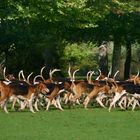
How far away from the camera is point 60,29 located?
33.4 meters

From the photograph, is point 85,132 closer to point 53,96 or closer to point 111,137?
point 111,137

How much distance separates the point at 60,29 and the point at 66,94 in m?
10.0

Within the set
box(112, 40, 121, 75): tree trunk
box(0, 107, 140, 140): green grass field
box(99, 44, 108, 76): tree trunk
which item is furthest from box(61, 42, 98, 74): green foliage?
box(0, 107, 140, 140): green grass field

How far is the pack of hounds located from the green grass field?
67cm

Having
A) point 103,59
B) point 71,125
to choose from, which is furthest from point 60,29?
point 71,125

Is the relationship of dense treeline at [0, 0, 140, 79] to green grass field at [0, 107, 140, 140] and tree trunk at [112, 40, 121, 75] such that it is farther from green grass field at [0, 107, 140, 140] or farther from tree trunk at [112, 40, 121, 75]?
green grass field at [0, 107, 140, 140]

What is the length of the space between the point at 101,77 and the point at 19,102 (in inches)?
180

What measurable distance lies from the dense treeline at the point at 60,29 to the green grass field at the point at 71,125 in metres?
5.61

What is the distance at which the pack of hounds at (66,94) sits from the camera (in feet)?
71.1

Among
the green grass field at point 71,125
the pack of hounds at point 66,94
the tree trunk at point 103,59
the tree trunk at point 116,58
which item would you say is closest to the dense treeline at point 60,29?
the tree trunk at point 116,58

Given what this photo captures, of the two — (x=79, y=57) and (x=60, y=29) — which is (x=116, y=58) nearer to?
(x=60, y=29)

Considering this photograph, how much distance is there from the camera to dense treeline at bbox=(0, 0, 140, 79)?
1005 inches

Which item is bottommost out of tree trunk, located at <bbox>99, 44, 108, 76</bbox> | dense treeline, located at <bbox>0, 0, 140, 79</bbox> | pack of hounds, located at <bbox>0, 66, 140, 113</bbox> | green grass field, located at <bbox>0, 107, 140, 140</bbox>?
green grass field, located at <bbox>0, 107, 140, 140</bbox>

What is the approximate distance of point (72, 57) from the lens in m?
52.6
